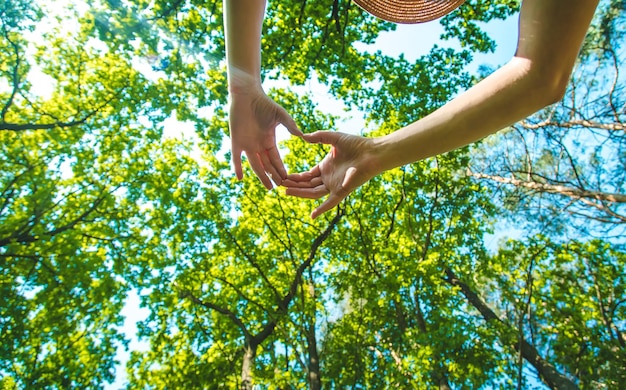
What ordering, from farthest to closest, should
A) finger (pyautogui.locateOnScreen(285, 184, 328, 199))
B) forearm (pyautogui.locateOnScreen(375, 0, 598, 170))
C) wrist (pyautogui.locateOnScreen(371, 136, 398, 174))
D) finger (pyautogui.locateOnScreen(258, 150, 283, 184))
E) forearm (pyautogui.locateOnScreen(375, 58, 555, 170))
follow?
finger (pyautogui.locateOnScreen(285, 184, 328, 199))
finger (pyautogui.locateOnScreen(258, 150, 283, 184))
wrist (pyautogui.locateOnScreen(371, 136, 398, 174))
forearm (pyautogui.locateOnScreen(375, 58, 555, 170))
forearm (pyautogui.locateOnScreen(375, 0, 598, 170))

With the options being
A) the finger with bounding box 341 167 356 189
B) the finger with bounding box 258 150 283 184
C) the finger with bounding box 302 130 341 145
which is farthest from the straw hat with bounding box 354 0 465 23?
the finger with bounding box 258 150 283 184

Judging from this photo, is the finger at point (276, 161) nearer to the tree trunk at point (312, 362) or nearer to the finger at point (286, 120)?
the finger at point (286, 120)

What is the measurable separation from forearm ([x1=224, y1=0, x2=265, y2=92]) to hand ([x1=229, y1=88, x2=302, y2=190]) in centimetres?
7

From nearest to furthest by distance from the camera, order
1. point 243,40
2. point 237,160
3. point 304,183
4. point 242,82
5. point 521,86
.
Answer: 1. point 521,86
2. point 243,40
3. point 242,82
4. point 237,160
5. point 304,183

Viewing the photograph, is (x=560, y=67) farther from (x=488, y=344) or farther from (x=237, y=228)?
(x=237, y=228)

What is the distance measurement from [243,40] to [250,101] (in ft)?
1.02

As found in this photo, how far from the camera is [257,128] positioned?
5.48ft

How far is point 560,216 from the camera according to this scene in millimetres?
11844

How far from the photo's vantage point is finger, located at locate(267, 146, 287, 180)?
180 centimetres

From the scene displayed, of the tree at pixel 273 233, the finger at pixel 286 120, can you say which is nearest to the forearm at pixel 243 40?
the finger at pixel 286 120

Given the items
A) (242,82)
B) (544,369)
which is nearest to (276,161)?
(242,82)

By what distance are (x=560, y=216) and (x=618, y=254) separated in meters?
2.39

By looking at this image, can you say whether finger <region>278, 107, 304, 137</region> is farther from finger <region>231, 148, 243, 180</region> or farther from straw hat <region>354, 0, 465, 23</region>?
straw hat <region>354, 0, 465, 23</region>

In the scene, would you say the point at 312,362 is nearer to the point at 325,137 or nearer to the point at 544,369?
the point at 544,369
